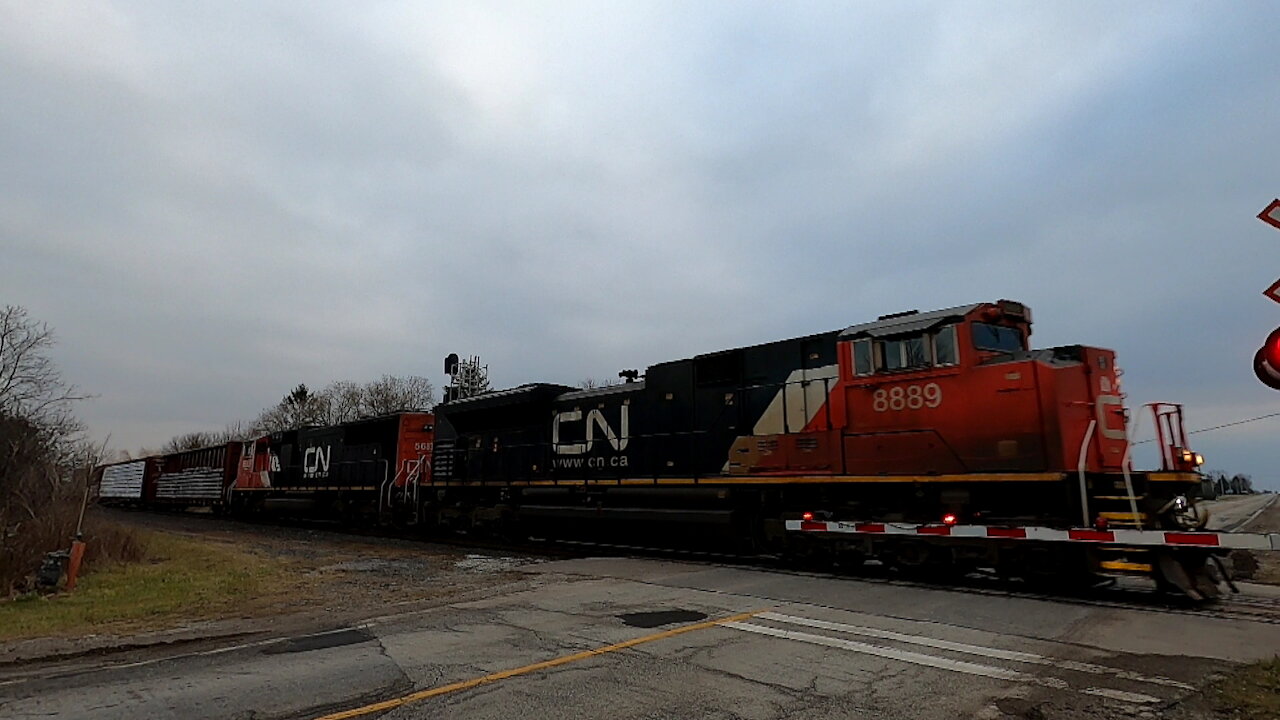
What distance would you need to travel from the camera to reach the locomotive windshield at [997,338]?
934 cm

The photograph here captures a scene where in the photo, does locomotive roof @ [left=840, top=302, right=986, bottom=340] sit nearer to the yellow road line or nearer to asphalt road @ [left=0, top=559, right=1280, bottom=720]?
asphalt road @ [left=0, top=559, right=1280, bottom=720]

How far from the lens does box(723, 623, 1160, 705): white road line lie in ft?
15.5

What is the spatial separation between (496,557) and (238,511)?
23.1 m

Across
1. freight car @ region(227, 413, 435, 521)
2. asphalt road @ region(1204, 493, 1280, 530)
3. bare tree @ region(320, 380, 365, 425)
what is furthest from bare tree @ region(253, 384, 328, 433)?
asphalt road @ region(1204, 493, 1280, 530)

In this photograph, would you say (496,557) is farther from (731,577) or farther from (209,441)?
(209,441)

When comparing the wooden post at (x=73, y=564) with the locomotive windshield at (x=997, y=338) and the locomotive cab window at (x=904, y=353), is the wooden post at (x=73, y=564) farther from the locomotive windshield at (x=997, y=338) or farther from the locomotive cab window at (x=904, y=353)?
the locomotive windshield at (x=997, y=338)

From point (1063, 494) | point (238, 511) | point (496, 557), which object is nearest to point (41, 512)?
point (496, 557)

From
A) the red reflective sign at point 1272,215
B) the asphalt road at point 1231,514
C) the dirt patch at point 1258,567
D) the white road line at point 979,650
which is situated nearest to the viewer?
the red reflective sign at point 1272,215

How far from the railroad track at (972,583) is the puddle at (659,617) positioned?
2900 mm

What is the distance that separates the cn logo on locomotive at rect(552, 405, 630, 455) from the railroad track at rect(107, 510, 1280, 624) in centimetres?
196

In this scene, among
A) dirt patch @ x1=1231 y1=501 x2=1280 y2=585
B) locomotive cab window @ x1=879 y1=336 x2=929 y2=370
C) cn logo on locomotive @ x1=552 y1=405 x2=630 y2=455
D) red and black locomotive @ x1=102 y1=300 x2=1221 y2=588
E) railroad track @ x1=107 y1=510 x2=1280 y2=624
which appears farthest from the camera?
cn logo on locomotive @ x1=552 y1=405 x2=630 y2=455

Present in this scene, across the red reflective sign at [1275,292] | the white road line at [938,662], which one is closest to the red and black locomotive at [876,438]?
the white road line at [938,662]

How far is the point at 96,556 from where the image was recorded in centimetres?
1235

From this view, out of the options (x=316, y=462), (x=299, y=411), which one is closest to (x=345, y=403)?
(x=299, y=411)
